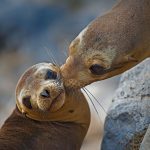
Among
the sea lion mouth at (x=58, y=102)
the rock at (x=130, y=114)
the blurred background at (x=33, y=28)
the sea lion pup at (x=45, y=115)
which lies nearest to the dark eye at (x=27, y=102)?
the sea lion pup at (x=45, y=115)

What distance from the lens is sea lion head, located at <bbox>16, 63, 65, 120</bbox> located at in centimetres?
527

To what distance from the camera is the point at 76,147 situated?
6027mm

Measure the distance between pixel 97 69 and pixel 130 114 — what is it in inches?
35.9

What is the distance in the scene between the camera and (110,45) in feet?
16.6

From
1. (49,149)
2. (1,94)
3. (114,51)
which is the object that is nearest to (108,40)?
(114,51)

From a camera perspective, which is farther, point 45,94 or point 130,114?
point 130,114

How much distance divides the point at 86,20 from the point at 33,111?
6116 mm

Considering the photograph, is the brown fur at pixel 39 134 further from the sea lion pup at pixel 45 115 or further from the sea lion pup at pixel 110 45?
the sea lion pup at pixel 110 45

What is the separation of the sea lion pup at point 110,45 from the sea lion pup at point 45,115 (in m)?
0.18

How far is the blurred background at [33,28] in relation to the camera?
11.5m

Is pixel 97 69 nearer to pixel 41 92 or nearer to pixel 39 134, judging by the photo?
pixel 41 92

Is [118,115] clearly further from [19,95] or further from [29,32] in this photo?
[29,32]

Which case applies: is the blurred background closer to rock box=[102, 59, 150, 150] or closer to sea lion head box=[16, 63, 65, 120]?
rock box=[102, 59, 150, 150]

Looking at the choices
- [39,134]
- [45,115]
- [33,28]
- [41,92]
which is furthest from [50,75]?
[33,28]
